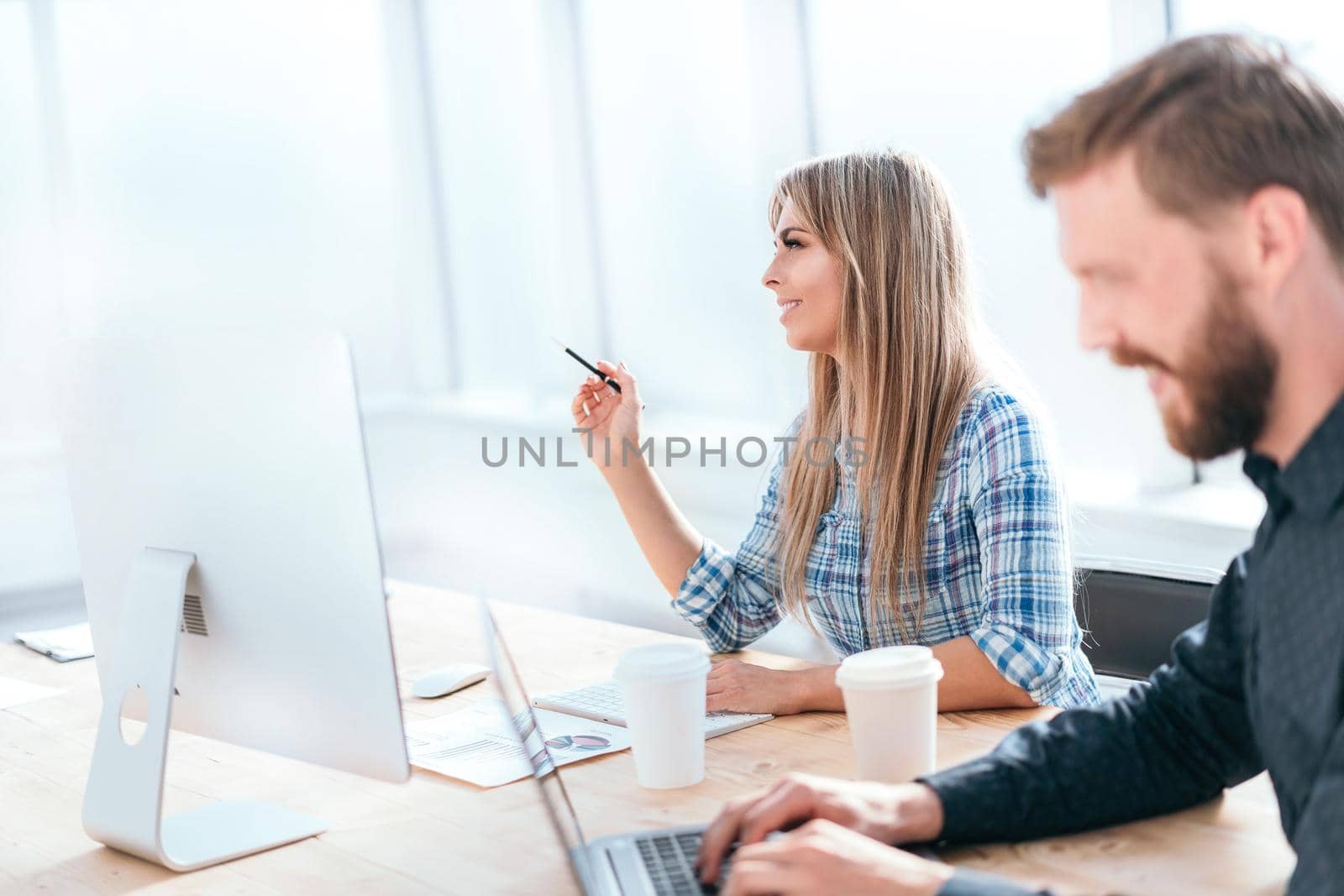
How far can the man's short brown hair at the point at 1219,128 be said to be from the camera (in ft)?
2.96

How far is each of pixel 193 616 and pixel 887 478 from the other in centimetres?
89

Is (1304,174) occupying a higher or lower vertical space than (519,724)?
higher

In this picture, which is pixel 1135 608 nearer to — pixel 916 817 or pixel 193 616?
pixel 916 817

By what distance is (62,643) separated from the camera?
2.26 meters

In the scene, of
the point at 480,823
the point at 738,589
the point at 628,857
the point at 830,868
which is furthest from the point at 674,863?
the point at 738,589

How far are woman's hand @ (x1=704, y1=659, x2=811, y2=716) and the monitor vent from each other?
1.80ft

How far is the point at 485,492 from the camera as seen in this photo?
511cm

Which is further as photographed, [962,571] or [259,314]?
[259,314]

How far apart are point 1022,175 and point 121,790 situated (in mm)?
1062

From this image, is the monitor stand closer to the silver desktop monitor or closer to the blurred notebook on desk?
the silver desktop monitor

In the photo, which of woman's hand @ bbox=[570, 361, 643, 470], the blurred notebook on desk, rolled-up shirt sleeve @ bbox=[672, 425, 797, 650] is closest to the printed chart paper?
rolled-up shirt sleeve @ bbox=[672, 425, 797, 650]

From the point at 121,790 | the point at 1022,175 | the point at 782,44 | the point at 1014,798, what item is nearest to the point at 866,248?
the point at 1022,175

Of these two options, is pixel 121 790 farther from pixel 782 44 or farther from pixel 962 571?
pixel 782 44

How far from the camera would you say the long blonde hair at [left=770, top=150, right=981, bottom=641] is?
1729mm
